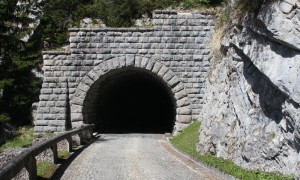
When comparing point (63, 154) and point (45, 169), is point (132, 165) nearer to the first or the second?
point (45, 169)

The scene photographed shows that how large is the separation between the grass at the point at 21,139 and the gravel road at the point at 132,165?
257 inches

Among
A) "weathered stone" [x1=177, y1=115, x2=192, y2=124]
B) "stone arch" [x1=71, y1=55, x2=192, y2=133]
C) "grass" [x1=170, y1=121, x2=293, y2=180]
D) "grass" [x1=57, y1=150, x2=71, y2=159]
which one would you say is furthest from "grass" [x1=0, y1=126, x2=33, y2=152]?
"grass" [x1=170, y1=121, x2=293, y2=180]

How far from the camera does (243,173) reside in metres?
8.62

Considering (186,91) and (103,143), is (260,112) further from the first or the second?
(186,91)

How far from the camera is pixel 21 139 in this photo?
21359 mm

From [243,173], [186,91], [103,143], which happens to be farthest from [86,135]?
[243,173]

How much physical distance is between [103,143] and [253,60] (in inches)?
323

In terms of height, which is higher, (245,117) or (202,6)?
(202,6)

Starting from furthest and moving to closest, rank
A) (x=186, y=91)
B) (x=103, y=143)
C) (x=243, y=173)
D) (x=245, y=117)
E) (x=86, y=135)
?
(x=186, y=91) → (x=86, y=135) → (x=103, y=143) → (x=245, y=117) → (x=243, y=173)

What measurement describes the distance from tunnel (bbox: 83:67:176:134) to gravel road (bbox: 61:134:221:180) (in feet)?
20.0

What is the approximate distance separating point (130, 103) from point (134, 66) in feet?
39.8

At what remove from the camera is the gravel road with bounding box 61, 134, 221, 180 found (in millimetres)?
9453

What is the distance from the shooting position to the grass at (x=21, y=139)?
2005 centimetres

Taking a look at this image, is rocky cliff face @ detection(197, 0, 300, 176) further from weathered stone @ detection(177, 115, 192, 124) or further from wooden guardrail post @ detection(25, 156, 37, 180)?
weathered stone @ detection(177, 115, 192, 124)
